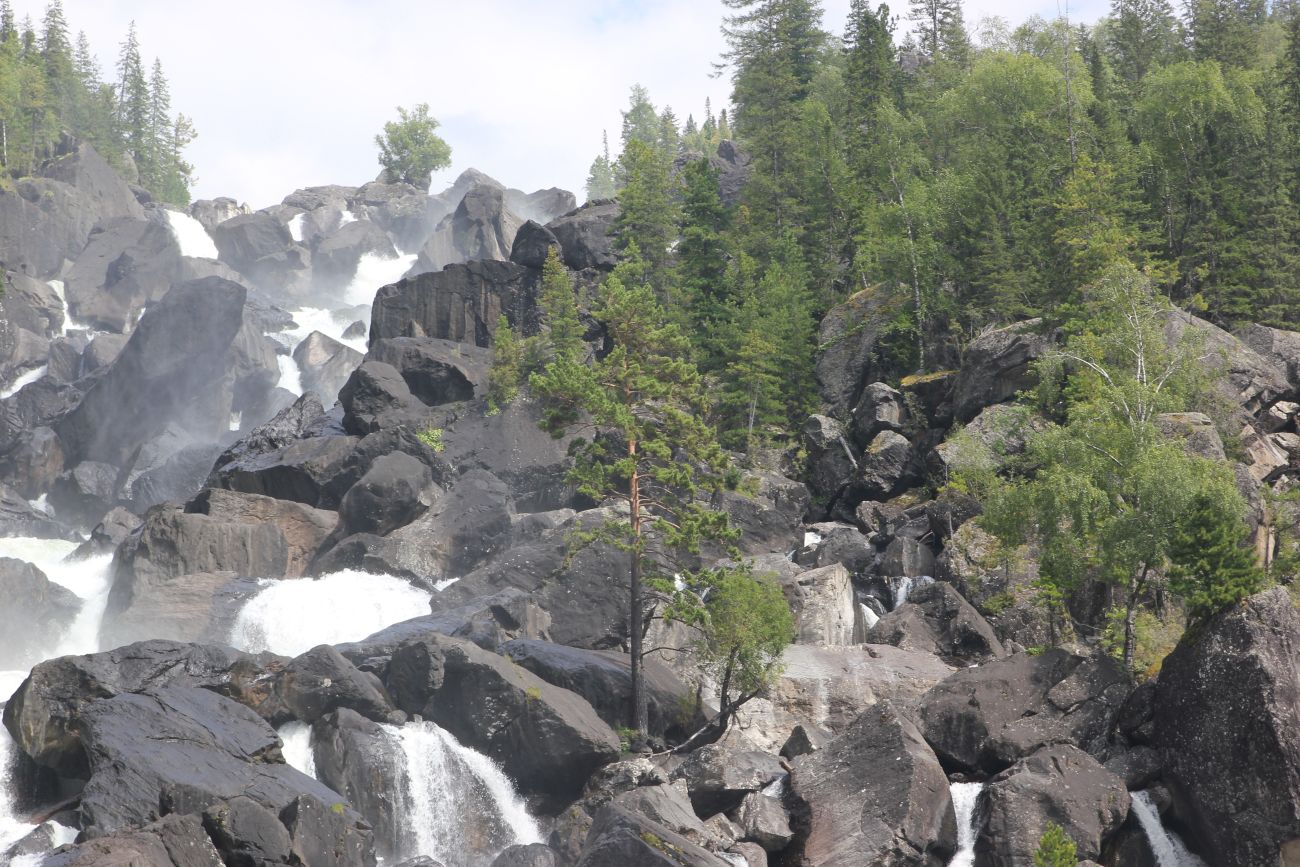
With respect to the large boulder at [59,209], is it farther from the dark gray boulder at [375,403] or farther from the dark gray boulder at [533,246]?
the dark gray boulder at [375,403]

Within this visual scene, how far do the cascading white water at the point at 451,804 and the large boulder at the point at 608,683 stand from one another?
3744mm

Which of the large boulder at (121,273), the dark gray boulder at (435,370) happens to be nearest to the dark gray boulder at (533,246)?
the dark gray boulder at (435,370)

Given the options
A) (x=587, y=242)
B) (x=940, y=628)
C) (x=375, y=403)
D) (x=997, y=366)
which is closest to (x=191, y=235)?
(x=587, y=242)

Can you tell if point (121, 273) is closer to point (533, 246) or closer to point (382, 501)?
point (533, 246)

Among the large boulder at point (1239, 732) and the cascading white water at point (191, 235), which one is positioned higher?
the cascading white water at point (191, 235)

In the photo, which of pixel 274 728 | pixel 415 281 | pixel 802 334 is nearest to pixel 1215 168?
pixel 802 334

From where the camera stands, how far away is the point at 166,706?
2614 centimetres

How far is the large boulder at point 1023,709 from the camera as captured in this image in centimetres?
2988

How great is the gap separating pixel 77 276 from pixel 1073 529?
79893 millimetres

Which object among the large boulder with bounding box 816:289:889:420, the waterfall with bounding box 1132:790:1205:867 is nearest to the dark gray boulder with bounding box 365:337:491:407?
the large boulder with bounding box 816:289:889:420

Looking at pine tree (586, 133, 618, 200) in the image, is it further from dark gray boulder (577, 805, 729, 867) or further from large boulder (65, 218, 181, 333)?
dark gray boulder (577, 805, 729, 867)

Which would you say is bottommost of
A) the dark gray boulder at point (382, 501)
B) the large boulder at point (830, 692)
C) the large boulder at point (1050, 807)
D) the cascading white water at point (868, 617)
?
the large boulder at point (1050, 807)

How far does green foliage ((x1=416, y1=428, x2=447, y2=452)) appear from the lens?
5593cm

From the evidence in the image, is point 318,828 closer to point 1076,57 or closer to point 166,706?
point 166,706
